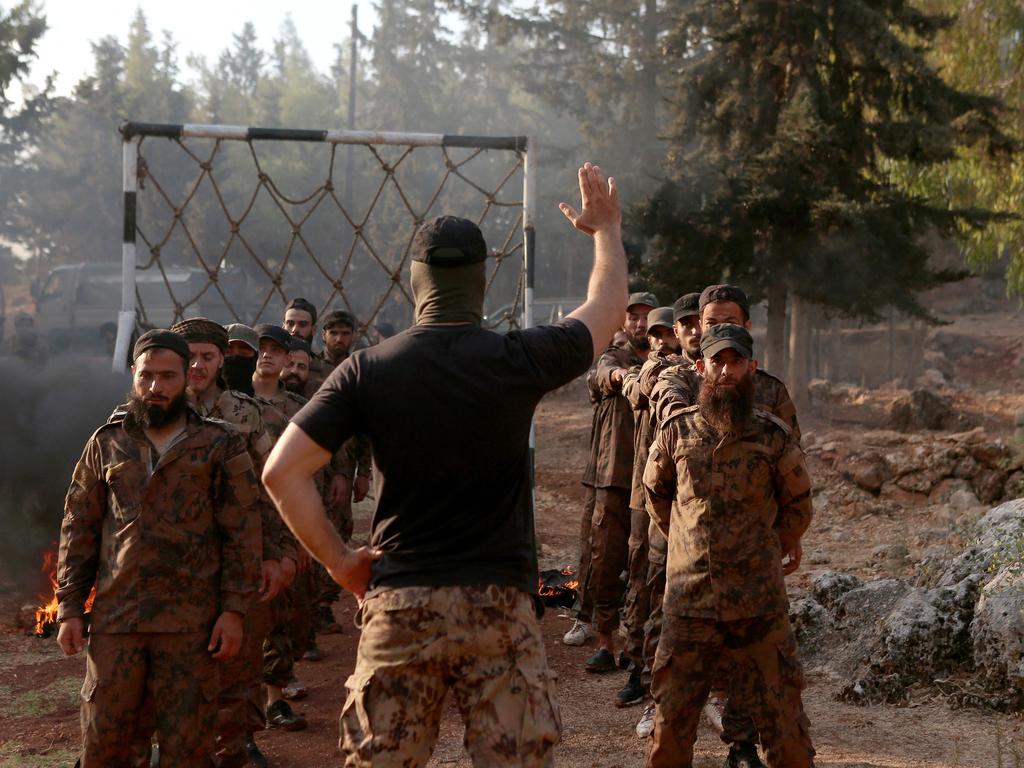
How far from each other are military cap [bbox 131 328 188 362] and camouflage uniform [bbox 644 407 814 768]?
1849 millimetres

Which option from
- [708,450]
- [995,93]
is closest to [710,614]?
[708,450]

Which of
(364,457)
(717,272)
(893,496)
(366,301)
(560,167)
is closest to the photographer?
(364,457)

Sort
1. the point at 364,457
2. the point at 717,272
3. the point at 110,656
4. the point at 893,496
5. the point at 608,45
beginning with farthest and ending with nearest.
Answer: the point at 608,45, the point at 717,272, the point at 893,496, the point at 364,457, the point at 110,656

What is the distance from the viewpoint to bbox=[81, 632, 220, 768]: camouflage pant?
363 cm

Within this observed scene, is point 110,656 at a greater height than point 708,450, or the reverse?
point 708,450

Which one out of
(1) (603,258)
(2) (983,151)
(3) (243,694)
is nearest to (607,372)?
(3) (243,694)

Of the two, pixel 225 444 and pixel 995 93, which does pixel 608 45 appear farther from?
pixel 225 444

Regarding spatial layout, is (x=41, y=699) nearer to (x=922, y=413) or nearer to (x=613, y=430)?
(x=613, y=430)

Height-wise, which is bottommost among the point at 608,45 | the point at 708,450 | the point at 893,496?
the point at 893,496

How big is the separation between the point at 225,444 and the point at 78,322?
62.8ft

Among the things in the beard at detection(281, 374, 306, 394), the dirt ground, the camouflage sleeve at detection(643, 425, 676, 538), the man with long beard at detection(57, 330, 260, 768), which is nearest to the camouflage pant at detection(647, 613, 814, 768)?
the camouflage sleeve at detection(643, 425, 676, 538)

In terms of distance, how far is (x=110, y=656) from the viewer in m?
3.66

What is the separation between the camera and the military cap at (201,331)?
4598mm

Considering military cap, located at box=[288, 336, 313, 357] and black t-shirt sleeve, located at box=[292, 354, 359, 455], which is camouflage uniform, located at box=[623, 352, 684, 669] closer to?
military cap, located at box=[288, 336, 313, 357]
